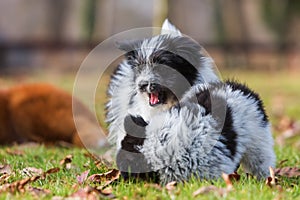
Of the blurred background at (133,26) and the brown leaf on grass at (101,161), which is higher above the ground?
the brown leaf on grass at (101,161)

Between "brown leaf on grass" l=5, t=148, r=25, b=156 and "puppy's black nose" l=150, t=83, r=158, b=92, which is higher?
"puppy's black nose" l=150, t=83, r=158, b=92

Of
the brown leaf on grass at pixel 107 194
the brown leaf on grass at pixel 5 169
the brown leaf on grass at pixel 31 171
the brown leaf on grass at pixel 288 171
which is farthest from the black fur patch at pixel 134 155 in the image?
the brown leaf on grass at pixel 288 171

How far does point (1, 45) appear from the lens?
2297 centimetres

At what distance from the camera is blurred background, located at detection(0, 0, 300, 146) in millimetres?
23031

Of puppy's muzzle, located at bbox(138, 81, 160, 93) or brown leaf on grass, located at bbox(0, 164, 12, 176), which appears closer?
puppy's muzzle, located at bbox(138, 81, 160, 93)

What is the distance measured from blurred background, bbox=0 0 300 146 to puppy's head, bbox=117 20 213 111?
15.5 m

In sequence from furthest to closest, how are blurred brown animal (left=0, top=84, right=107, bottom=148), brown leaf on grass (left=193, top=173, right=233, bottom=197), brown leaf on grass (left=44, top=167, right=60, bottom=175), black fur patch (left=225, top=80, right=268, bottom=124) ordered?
Answer: blurred brown animal (left=0, top=84, right=107, bottom=148), brown leaf on grass (left=44, top=167, right=60, bottom=175), black fur patch (left=225, top=80, right=268, bottom=124), brown leaf on grass (left=193, top=173, right=233, bottom=197)

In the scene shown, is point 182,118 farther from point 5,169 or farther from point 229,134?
point 5,169

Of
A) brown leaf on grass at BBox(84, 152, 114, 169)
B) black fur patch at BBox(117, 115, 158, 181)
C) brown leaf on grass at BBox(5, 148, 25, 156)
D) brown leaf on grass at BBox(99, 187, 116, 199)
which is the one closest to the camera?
brown leaf on grass at BBox(99, 187, 116, 199)

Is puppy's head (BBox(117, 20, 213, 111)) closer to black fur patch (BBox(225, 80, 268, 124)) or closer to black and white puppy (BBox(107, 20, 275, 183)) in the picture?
black and white puppy (BBox(107, 20, 275, 183))

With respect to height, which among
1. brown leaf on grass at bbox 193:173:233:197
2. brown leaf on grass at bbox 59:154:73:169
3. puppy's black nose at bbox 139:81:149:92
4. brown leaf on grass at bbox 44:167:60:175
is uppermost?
puppy's black nose at bbox 139:81:149:92

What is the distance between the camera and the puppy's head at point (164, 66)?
177 inches

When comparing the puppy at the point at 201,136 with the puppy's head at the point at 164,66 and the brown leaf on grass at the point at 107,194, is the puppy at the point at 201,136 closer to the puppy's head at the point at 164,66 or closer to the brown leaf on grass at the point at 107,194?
the puppy's head at the point at 164,66

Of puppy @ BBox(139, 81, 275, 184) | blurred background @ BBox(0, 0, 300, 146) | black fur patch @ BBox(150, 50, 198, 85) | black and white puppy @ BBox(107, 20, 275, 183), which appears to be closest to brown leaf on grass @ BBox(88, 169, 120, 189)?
black and white puppy @ BBox(107, 20, 275, 183)
